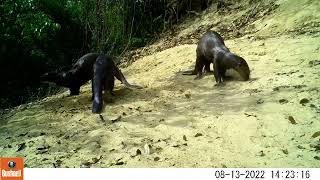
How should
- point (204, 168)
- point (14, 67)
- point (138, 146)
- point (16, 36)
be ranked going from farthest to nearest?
point (14, 67) → point (16, 36) → point (138, 146) → point (204, 168)

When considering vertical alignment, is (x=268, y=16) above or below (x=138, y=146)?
above

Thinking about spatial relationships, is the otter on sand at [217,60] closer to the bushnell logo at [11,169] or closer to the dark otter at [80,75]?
the dark otter at [80,75]

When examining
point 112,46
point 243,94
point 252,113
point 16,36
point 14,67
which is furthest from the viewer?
point 112,46

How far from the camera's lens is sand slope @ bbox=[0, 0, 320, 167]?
3.41 metres

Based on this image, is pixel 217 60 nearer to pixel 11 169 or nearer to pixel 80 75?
pixel 80 75

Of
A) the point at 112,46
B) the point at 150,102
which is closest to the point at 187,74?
the point at 150,102

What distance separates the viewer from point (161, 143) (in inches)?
144

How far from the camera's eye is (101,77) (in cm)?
515

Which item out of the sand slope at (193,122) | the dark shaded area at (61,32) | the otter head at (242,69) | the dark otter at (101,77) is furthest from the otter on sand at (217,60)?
the dark shaded area at (61,32)

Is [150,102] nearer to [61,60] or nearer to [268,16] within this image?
[268,16]

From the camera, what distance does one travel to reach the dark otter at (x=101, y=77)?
4.96m

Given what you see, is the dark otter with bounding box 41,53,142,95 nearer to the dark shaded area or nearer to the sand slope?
the sand slope

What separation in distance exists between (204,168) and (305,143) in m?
0.76

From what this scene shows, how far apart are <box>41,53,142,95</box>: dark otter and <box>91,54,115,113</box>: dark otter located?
0.07m
